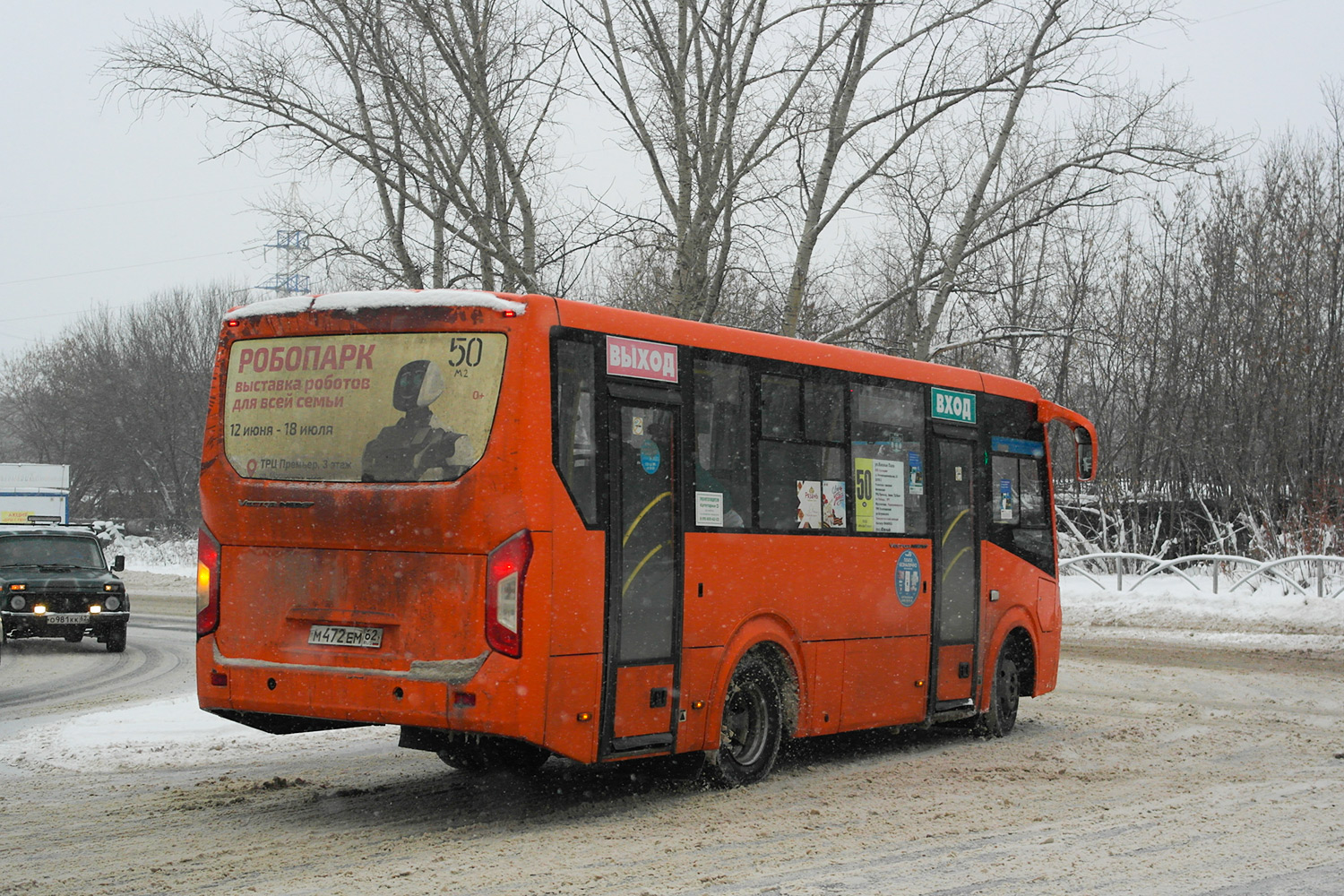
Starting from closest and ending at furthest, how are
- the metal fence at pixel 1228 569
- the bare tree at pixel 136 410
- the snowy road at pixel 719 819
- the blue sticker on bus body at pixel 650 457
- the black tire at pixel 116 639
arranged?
the snowy road at pixel 719 819
the blue sticker on bus body at pixel 650 457
the black tire at pixel 116 639
the metal fence at pixel 1228 569
the bare tree at pixel 136 410

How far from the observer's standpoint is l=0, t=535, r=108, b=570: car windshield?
823 inches

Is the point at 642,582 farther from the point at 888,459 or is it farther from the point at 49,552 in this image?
the point at 49,552

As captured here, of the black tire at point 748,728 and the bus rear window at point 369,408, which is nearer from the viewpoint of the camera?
the bus rear window at point 369,408

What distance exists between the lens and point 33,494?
1409 inches

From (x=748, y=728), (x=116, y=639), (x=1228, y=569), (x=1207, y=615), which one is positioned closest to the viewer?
(x=748, y=728)

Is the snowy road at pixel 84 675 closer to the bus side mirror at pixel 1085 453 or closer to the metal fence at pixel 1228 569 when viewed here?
the bus side mirror at pixel 1085 453

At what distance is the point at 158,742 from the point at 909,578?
248 inches

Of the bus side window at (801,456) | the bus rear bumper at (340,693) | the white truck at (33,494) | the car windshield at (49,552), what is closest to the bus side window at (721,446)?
the bus side window at (801,456)

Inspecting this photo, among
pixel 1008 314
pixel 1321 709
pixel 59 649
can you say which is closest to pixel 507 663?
pixel 1321 709

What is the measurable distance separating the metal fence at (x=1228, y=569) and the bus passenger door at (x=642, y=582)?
720 inches

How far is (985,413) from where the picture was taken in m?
12.3

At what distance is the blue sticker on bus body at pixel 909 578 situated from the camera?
35.7 ft

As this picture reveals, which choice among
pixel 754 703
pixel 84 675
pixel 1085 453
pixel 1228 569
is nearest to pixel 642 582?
pixel 754 703

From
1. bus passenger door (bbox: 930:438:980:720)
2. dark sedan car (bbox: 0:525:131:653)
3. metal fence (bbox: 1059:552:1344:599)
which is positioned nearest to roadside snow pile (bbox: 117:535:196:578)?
dark sedan car (bbox: 0:525:131:653)
